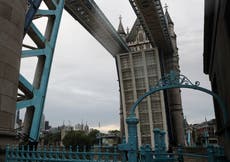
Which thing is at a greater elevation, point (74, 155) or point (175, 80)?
point (175, 80)

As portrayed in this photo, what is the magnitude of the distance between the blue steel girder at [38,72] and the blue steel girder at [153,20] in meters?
15.7

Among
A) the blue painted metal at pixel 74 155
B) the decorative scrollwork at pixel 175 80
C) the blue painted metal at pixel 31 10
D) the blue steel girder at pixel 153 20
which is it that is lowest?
the blue painted metal at pixel 74 155

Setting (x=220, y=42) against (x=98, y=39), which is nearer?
(x=220, y=42)

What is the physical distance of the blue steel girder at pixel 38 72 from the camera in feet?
41.8

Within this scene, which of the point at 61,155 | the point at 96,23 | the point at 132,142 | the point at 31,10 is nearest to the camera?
the point at 132,142

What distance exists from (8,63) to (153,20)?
28.5 metres

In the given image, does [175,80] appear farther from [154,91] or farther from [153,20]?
[153,20]

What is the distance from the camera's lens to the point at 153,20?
108ft

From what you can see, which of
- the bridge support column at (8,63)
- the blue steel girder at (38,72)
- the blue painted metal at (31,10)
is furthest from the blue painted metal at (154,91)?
the blue painted metal at (31,10)

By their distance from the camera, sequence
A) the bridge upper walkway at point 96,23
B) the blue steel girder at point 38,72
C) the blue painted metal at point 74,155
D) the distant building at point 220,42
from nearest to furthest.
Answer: the distant building at point 220,42 < the blue painted metal at point 74,155 < the blue steel girder at point 38,72 < the bridge upper walkway at point 96,23

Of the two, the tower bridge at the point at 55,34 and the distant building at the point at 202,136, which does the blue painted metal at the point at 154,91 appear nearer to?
the tower bridge at the point at 55,34

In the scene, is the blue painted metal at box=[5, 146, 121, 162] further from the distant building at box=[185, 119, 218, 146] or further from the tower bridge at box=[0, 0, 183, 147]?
the distant building at box=[185, 119, 218, 146]

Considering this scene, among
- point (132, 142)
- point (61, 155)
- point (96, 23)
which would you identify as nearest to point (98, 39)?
point (96, 23)

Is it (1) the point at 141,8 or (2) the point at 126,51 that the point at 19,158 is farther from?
(2) the point at 126,51
